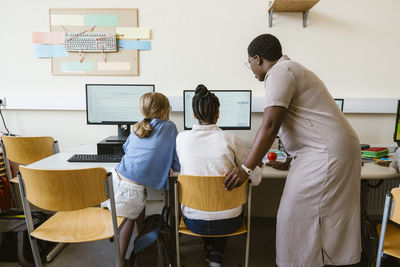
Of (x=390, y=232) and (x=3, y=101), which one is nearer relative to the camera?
(x=390, y=232)

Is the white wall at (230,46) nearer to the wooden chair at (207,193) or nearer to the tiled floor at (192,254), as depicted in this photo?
the tiled floor at (192,254)

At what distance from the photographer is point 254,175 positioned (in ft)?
4.35

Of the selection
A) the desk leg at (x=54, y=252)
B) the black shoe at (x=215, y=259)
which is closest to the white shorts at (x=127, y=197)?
the black shoe at (x=215, y=259)

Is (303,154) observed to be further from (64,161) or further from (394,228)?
(64,161)

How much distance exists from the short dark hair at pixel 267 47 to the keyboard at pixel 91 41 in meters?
1.45

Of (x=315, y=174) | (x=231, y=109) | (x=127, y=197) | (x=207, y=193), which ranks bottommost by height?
(x=127, y=197)

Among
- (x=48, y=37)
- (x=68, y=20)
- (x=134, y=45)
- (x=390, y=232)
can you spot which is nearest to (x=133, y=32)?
(x=134, y=45)

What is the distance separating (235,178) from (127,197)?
0.65 metres

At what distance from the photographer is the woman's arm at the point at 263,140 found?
109cm

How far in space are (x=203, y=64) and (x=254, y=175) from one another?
1.24 m

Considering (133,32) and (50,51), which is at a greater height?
(133,32)

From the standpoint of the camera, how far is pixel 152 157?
1438 mm

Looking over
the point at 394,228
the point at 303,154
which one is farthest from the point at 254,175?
the point at 394,228

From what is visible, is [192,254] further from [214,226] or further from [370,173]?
[370,173]
